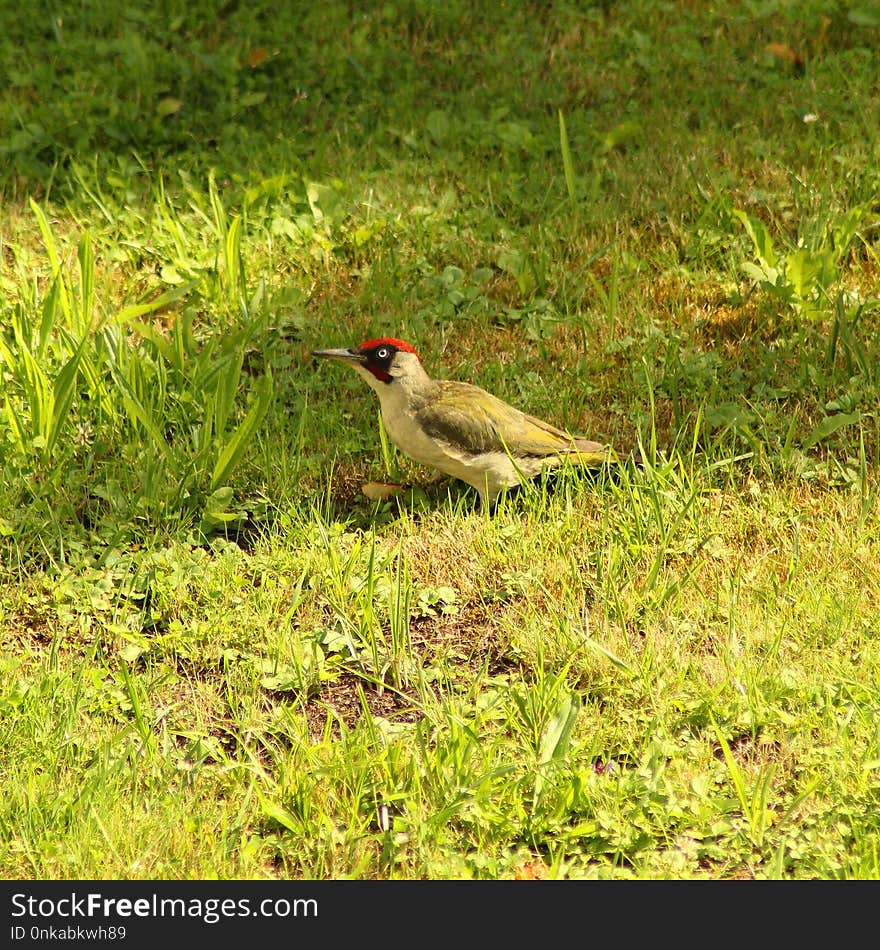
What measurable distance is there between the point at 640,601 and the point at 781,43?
5.09 metres

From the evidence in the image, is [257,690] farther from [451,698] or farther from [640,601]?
[640,601]

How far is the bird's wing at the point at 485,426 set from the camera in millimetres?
5488

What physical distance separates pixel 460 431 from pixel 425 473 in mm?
550

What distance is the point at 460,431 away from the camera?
547 cm

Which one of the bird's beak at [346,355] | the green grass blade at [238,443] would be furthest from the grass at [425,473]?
the bird's beak at [346,355]

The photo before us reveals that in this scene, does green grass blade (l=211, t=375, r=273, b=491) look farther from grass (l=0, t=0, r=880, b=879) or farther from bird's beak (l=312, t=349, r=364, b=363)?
bird's beak (l=312, t=349, r=364, b=363)

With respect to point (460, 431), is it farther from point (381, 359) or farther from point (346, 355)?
point (346, 355)

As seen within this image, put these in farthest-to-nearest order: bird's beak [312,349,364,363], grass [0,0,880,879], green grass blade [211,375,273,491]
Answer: bird's beak [312,349,364,363], green grass blade [211,375,273,491], grass [0,0,880,879]

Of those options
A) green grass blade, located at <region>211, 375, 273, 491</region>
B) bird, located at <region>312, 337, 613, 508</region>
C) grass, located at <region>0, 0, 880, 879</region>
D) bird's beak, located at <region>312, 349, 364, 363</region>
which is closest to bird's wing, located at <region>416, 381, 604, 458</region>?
bird, located at <region>312, 337, 613, 508</region>

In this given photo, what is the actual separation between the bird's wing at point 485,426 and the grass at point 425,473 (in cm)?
21

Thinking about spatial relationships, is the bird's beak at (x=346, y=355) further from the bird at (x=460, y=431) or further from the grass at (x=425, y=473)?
the grass at (x=425, y=473)

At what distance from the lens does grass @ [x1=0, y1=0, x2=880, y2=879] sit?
160 inches

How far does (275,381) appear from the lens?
6.38 metres

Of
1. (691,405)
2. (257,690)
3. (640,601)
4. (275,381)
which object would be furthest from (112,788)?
(691,405)
